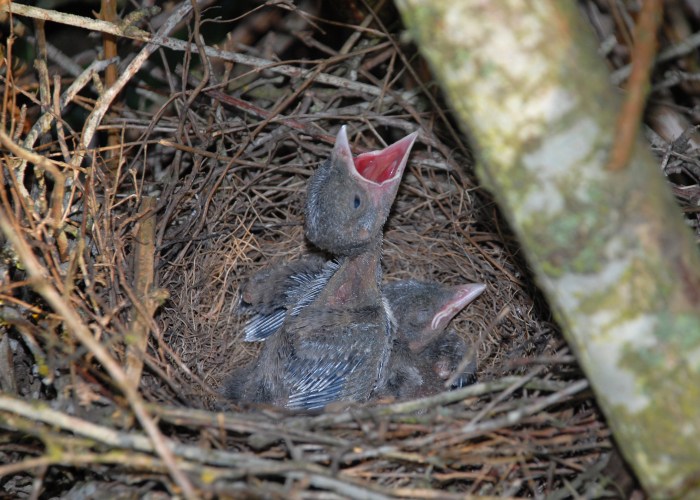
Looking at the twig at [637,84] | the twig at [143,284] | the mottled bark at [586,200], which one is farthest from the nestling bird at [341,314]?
the twig at [637,84]

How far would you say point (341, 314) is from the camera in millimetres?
2500

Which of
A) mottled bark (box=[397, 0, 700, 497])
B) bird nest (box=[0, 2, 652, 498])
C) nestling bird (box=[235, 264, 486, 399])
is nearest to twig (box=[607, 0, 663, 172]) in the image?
mottled bark (box=[397, 0, 700, 497])

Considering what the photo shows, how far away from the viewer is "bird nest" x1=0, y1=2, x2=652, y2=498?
1.55m

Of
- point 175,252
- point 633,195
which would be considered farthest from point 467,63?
point 175,252

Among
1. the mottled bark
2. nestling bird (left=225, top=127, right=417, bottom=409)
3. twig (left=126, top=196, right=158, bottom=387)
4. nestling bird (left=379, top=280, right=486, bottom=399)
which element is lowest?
nestling bird (left=379, top=280, right=486, bottom=399)

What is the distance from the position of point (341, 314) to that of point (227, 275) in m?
0.62

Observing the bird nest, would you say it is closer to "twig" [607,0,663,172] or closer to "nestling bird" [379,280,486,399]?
"nestling bird" [379,280,486,399]

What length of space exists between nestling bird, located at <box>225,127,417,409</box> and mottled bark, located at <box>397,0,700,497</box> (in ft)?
3.70

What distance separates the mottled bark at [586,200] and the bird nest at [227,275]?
0.28m

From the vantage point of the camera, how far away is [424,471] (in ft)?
5.50

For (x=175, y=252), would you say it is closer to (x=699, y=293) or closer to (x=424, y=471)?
(x=424, y=471)

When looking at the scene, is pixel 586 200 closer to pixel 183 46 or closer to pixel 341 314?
pixel 341 314

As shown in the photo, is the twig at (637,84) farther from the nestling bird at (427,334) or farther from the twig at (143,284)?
the nestling bird at (427,334)

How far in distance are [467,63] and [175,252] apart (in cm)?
173
